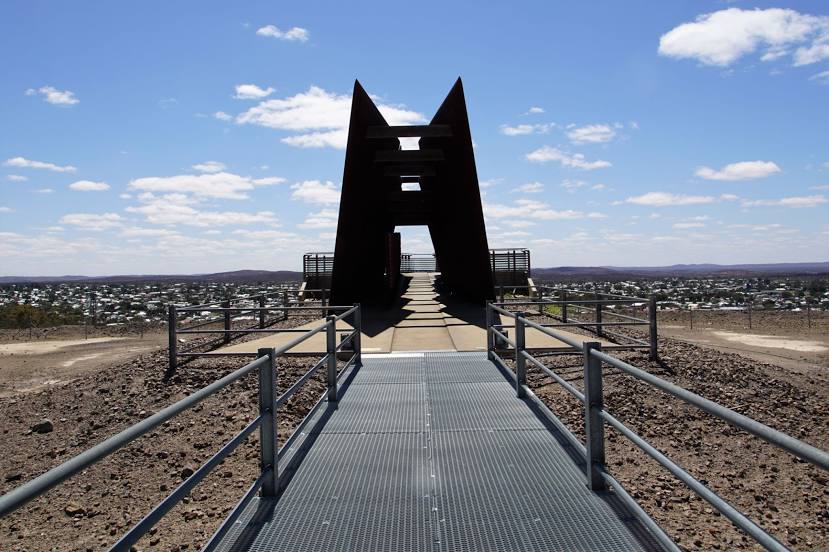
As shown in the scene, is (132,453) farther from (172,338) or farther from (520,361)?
(520,361)

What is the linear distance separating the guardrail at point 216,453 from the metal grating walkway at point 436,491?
19 centimetres

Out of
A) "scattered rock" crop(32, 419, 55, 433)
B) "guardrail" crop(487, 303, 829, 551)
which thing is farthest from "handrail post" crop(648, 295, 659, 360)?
"scattered rock" crop(32, 419, 55, 433)

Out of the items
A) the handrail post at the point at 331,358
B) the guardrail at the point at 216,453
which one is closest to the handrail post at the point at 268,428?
the guardrail at the point at 216,453

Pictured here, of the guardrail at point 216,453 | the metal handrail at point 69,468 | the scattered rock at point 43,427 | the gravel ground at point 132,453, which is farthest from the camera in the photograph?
the scattered rock at point 43,427

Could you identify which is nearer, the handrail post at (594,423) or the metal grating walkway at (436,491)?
the metal grating walkway at (436,491)

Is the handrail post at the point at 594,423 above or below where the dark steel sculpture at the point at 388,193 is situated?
below

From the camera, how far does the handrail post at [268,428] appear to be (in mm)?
3717

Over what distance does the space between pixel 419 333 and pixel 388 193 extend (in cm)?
1052

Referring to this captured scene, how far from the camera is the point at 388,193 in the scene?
75.4 feet

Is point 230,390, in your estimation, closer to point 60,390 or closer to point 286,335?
point 60,390

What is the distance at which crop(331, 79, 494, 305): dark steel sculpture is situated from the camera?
53.1 feet

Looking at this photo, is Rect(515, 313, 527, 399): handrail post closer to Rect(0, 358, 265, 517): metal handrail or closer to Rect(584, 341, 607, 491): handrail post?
Rect(584, 341, 607, 491): handrail post

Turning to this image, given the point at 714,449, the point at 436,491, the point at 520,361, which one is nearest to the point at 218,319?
the point at 520,361

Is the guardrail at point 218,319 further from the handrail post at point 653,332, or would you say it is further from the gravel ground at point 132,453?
the handrail post at point 653,332
